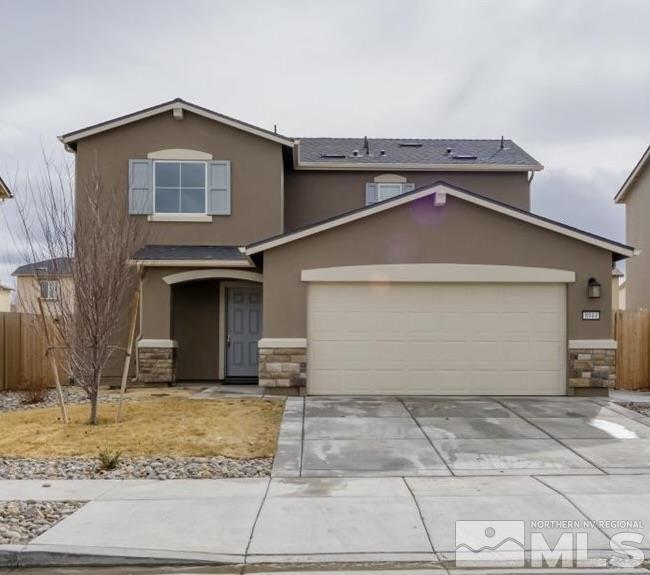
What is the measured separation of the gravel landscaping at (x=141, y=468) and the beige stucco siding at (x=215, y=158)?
8469 mm

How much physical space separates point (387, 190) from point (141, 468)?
41.1 ft

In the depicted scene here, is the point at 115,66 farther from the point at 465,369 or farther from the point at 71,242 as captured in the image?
the point at 465,369

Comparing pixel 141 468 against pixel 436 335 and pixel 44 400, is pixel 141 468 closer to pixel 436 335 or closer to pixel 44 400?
pixel 44 400

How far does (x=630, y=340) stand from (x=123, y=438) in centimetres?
1234

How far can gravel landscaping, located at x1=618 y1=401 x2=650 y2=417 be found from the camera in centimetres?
1201

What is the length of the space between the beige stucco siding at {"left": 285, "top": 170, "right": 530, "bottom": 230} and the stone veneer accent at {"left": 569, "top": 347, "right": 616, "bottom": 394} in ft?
22.1

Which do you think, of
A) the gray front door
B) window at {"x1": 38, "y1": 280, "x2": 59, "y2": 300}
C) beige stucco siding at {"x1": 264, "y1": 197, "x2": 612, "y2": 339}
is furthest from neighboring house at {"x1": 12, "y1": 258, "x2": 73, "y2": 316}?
the gray front door

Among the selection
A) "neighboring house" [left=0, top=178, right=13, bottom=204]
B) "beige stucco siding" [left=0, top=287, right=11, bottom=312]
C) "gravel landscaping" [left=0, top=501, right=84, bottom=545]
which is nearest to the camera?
"gravel landscaping" [left=0, top=501, right=84, bottom=545]

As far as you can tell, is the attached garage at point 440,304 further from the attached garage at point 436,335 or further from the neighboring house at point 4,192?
the neighboring house at point 4,192

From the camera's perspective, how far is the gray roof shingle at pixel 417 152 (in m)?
18.9

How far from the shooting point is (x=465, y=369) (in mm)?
13109

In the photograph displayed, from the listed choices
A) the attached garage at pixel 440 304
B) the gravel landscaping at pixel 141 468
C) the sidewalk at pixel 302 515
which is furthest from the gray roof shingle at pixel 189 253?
the sidewalk at pixel 302 515

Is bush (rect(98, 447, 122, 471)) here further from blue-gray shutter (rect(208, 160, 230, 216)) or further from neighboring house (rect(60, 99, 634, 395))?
blue-gray shutter (rect(208, 160, 230, 216))

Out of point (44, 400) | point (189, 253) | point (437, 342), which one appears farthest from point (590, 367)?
point (44, 400)
